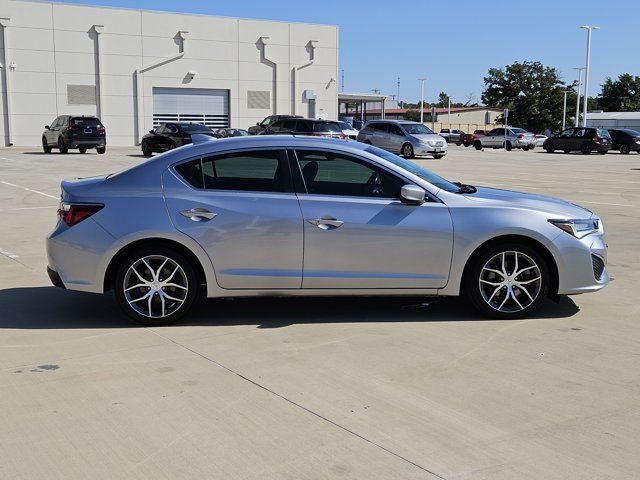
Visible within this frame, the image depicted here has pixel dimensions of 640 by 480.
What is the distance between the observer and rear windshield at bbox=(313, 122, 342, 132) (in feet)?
103

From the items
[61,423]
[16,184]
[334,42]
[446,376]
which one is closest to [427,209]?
[446,376]

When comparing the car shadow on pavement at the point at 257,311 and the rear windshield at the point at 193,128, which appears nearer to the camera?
the car shadow on pavement at the point at 257,311

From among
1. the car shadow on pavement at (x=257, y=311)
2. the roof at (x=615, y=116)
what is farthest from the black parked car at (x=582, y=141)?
the roof at (x=615, y=116)

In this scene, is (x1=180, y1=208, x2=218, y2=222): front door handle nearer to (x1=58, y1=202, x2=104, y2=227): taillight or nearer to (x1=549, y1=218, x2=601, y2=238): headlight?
(x1=58, y1=202, x2=104, y2=227): taillight

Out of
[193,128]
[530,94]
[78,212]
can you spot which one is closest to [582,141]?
[193,128]

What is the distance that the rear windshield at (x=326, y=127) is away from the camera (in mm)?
31312

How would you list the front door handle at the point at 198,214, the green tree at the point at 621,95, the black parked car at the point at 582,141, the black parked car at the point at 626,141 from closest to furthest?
1. the front door handle at the point at 198,214
2. the black parked car at the point at 582,141
3. the black parked car at the point at 626,141
4. the green tree at the point at 621,95

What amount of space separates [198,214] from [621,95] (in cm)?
13587

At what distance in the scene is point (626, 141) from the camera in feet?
141

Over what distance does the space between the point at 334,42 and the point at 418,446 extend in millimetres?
52168

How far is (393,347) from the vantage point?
5.54 metres

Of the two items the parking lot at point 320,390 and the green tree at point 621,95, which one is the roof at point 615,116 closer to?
the green tree at point 621,95

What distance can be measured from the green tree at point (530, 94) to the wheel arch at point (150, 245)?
92.9m

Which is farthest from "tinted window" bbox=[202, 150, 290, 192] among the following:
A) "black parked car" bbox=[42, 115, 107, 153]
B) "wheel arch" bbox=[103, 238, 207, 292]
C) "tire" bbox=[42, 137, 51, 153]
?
"tire" bbox=[42, 137, 51, 153]
